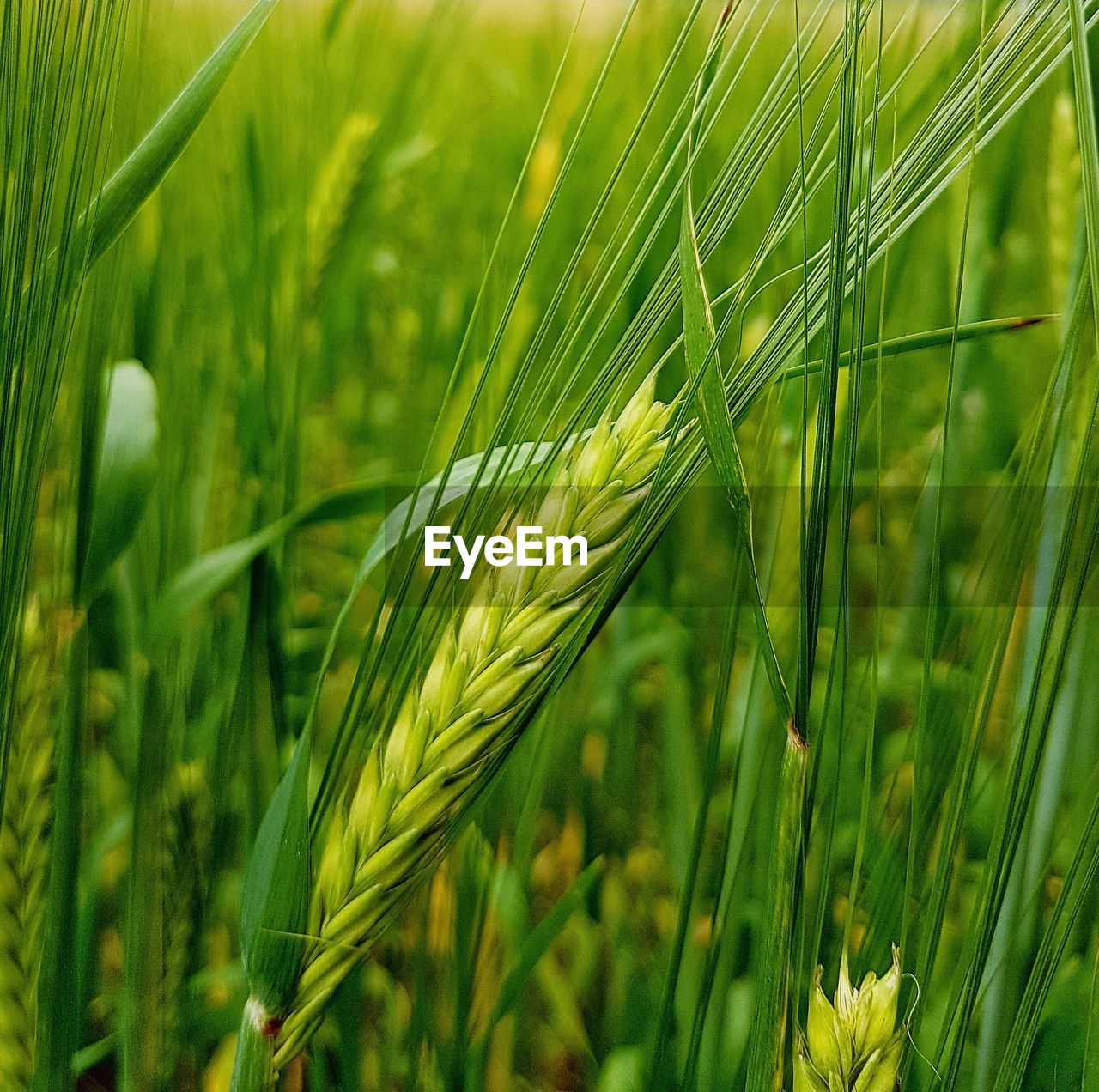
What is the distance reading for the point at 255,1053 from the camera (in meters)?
0.29

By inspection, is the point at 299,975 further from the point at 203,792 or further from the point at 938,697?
the point at 938,697

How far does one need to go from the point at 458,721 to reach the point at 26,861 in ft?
0.70

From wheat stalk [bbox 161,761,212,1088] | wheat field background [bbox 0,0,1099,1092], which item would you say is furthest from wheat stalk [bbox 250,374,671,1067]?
wheat stalk [bbox 161,761,212,1088]

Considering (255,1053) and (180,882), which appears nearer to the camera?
(255,1053)

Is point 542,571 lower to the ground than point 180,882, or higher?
higher

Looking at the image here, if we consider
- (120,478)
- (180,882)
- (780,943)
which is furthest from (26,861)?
(780,943)

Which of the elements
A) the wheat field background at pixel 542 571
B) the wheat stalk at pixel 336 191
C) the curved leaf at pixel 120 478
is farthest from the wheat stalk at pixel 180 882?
the wheat stalk at pixel 336 191

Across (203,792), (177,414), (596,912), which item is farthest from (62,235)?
(596,912)

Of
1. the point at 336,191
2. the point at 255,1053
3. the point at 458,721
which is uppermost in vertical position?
the point at 336,191

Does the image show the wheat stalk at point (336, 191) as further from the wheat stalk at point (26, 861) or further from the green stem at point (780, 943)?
the green stem at point (780, 943)

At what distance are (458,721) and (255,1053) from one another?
0.13 metres

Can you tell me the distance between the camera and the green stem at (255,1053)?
29 centimetres

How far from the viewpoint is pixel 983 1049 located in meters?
0.36

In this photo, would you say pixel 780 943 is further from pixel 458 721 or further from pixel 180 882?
pixel 180 882
